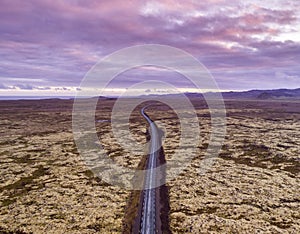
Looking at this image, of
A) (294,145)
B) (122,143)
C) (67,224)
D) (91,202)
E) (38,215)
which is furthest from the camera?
(122,143)

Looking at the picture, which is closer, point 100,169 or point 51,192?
point 51,192

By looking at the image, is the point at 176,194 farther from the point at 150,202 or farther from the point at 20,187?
the point at 20,187

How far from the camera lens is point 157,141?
73.1m

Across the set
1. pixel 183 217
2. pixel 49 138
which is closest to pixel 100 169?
pixel 183 217

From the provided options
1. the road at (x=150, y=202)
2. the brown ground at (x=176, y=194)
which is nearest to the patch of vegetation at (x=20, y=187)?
the brown ground at (x=176, y=194)

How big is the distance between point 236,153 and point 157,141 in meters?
24.0

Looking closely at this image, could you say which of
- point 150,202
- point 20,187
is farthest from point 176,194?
point 20,187

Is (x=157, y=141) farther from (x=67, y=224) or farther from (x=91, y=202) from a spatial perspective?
→ (x=67, y=224)

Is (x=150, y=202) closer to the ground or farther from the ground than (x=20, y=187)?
farther from the ground

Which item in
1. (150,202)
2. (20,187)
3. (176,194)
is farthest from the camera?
(20,187)

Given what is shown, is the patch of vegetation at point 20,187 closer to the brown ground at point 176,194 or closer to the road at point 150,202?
the brown ground at point 176,194

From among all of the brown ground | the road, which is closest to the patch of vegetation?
the brown ground

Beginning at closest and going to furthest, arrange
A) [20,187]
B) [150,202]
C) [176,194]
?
[150,202] → [176,194] → [20,187]

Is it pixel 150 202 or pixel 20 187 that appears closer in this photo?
pixel 150 202
